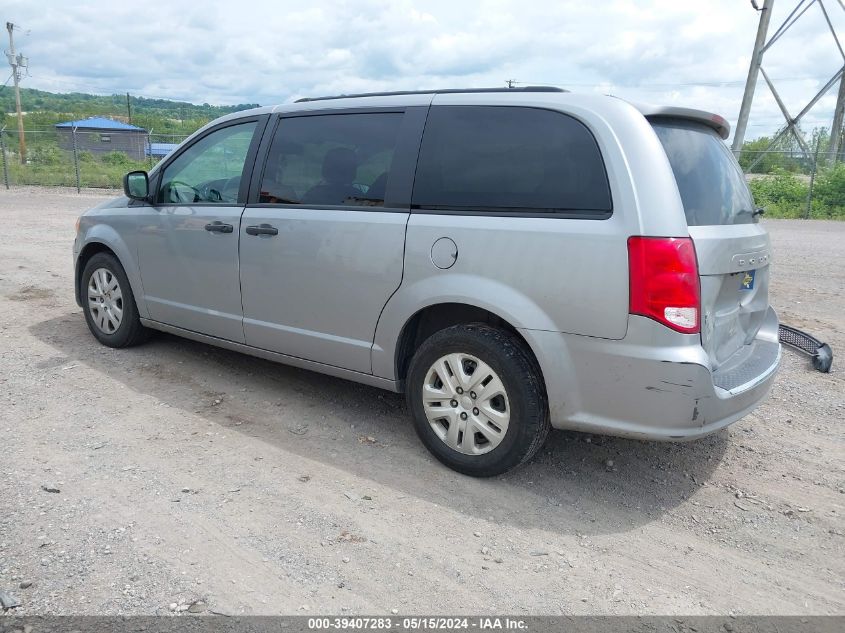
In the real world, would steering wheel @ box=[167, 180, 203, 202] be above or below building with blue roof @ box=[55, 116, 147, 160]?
below

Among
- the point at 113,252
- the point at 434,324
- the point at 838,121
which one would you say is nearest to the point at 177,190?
the point at 113,252

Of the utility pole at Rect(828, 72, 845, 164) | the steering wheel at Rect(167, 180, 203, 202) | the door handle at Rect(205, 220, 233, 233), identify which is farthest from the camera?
the utility pole at Rect(828, 72, 845, 164)

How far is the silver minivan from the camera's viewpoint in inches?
125

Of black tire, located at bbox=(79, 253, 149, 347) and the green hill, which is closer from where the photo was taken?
black tire, located at bbox=(79, 253, 149, 347)

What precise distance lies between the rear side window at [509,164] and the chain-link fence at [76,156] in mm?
19831

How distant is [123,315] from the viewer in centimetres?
562

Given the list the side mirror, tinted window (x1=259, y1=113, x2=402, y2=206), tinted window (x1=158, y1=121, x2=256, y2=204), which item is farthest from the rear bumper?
the side mirror

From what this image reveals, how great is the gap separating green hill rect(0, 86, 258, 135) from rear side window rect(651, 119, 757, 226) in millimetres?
24357

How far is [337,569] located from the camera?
2.90 meters

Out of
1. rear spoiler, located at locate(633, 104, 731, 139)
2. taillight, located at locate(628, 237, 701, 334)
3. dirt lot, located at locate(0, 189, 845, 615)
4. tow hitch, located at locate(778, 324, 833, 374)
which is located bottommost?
dirt lot, located at locate(0, 189, 845, 615)

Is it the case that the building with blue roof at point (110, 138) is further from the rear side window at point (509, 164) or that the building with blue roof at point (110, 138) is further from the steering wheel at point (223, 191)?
the rear side window at point (509, 164)

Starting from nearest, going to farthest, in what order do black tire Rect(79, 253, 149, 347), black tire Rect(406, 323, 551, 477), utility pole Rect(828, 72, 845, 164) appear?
1. black tire Rect(406, 323, 551, 477)
2. black tire Rect(79, 253, 149, 347)
3. utility pole Rect(828, 72, 845, 164)

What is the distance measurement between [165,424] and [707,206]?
329 centimetres

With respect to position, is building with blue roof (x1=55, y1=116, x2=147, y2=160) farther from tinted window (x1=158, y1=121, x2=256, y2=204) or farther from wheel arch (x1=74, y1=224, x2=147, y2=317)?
tinted window (x1=158, y1=121, x2=256, y2=204)
